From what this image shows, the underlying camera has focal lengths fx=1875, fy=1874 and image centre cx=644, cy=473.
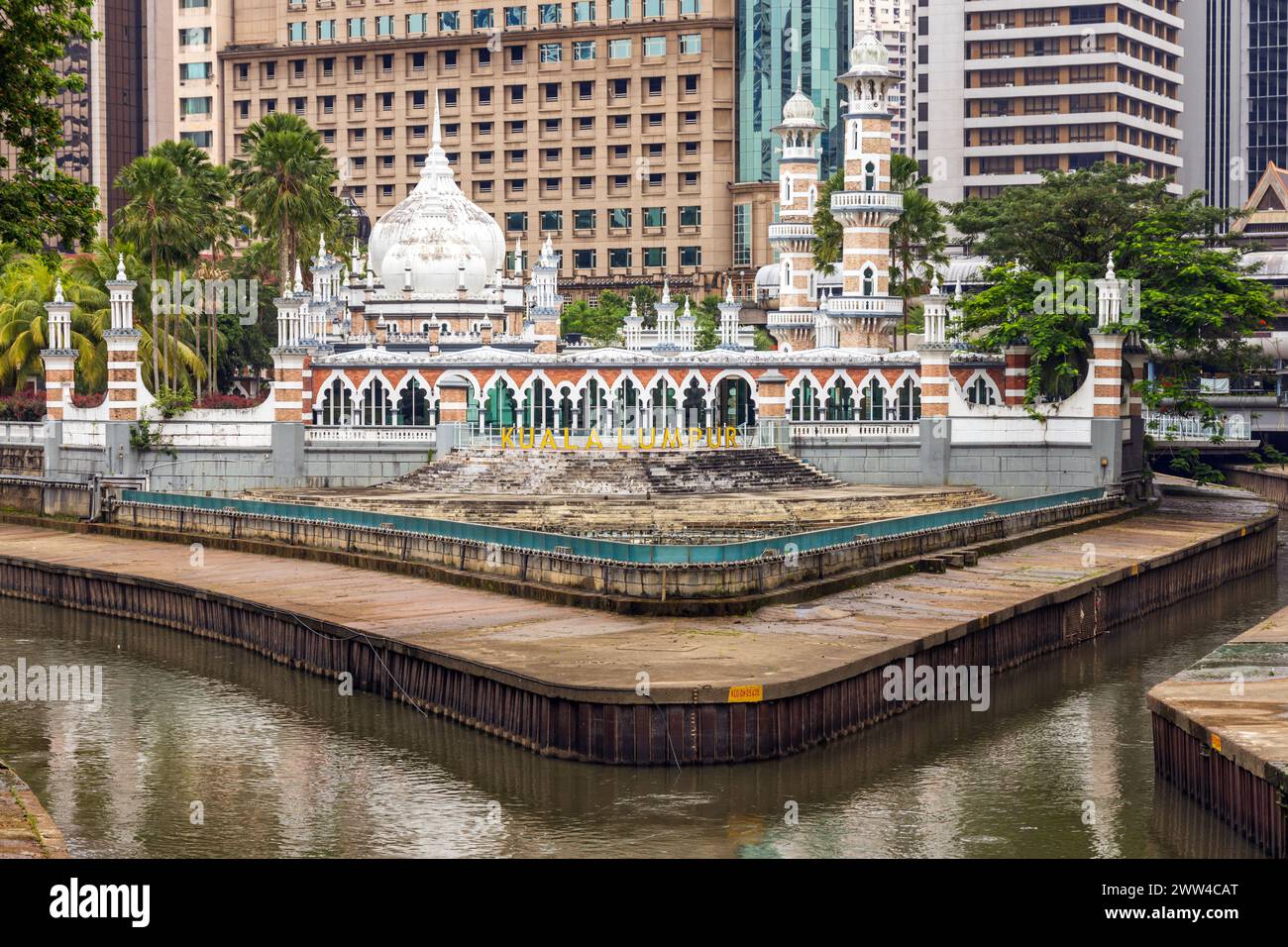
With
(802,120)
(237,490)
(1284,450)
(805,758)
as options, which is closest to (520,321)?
(802,120)

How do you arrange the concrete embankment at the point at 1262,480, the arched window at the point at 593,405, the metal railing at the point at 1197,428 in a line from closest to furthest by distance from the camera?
the arched window at the point at 593,405 < the concrete embankment at the point at 1262,480 < the metal railing at the point at 1197,428

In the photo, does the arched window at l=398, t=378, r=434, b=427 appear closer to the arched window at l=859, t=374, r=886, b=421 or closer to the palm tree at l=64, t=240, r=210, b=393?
the palm tree at l=64, t=240, r=210, b=393

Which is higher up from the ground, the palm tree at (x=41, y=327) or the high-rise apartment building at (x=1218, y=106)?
the high-rise apartment building at (x=1218, y=106)

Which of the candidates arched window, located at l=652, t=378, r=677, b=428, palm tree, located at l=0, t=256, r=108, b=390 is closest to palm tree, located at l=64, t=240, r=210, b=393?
palm tree, located at l=0, t=256, r=108, b=390

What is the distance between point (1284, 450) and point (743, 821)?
8278 centimetres

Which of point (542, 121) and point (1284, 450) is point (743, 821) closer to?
point (1284, 450)

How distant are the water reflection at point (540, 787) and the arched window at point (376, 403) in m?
31.8

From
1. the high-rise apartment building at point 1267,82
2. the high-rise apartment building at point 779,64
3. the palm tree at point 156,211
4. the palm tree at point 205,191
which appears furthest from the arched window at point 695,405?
the high-rise apartment building at point 1267,82

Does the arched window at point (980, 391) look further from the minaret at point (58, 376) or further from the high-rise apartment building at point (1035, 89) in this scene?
the high-rise apartment building at point (1035, 89)

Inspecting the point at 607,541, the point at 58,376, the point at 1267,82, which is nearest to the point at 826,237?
the point at 58,376

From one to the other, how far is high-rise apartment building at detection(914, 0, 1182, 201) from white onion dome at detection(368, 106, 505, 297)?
229 feet

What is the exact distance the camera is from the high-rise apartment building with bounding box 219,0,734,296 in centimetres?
16262

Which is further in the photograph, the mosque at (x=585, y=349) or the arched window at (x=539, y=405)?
the arched window at (x=539, y=405)

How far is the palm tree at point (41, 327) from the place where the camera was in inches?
3383
